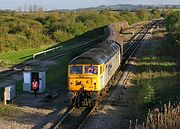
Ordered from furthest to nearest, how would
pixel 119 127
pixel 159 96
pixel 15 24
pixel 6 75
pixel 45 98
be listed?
pixel 15 24, pixel 6 75, pixel 45 98, pixel 159 96, pixel 119 127

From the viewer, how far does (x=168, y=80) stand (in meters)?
22.8

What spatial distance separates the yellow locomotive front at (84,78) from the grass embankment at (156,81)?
2.04m

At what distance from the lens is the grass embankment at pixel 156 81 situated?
16.6m

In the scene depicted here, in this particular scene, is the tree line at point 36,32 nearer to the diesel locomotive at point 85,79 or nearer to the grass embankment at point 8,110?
the grass embankment at point 8,110

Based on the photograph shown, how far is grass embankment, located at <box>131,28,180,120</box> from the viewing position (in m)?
16.6

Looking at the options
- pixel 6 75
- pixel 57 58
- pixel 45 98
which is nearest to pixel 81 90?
pixel 45 98

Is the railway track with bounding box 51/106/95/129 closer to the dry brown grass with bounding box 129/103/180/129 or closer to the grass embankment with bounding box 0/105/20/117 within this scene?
the grass embankment with bounding box 0/105/20/117

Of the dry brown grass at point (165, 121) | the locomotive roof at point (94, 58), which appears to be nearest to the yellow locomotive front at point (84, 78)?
the locomotive roof at point (94, 58)

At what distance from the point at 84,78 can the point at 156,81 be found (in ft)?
21.0

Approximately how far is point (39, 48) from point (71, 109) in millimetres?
30662

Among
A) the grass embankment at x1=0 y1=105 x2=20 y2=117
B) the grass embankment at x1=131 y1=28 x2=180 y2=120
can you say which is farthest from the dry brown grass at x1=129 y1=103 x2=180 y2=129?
the grass embankment at x1=0 y1=105 x2=20 y2=117

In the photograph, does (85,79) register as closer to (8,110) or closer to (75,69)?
(75,69)

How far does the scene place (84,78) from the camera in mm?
17500

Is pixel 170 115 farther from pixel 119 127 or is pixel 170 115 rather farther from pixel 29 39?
pixel 29 39
